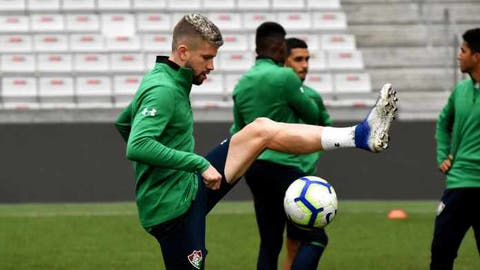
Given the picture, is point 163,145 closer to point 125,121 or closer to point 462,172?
point 125,121

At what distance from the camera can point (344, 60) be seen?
23156 millimetres

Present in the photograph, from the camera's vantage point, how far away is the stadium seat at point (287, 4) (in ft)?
80.2

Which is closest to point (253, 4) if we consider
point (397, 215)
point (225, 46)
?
point (225, 46)

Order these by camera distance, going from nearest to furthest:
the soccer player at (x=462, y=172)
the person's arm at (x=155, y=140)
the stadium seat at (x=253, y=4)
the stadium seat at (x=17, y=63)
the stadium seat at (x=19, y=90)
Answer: the person's arm at (x=155, y=140) → the soccer player at (x=462, y=172) → the stadium seat at (x=19, y=90) → the stadium seat at (x=17, y=63) → the stadium seat at (x=253, y=4)

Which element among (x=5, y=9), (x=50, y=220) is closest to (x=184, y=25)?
(x=50, y=220)

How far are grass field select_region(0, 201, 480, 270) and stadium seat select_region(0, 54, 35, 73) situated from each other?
186 inches

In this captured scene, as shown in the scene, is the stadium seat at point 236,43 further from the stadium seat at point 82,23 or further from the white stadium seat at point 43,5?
the white stadium seat at point 43,5

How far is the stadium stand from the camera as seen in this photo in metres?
21.8

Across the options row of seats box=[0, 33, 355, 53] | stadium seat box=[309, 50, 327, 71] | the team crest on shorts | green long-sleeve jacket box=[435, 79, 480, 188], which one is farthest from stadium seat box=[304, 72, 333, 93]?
the team crest on shorts

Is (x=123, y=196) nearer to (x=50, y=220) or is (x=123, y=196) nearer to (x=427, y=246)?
(x=50, y=220)

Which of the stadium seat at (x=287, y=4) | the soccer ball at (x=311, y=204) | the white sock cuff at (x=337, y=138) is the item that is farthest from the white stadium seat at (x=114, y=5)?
the white sock cuff at (x=337, y=138)

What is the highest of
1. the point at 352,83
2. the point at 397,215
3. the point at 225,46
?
the point at 225,46

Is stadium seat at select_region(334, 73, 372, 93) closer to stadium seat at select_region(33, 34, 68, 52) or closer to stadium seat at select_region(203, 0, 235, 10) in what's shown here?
stadium seat at select_region(203, 0, 235, 10)

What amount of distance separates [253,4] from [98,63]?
395 centimetres
